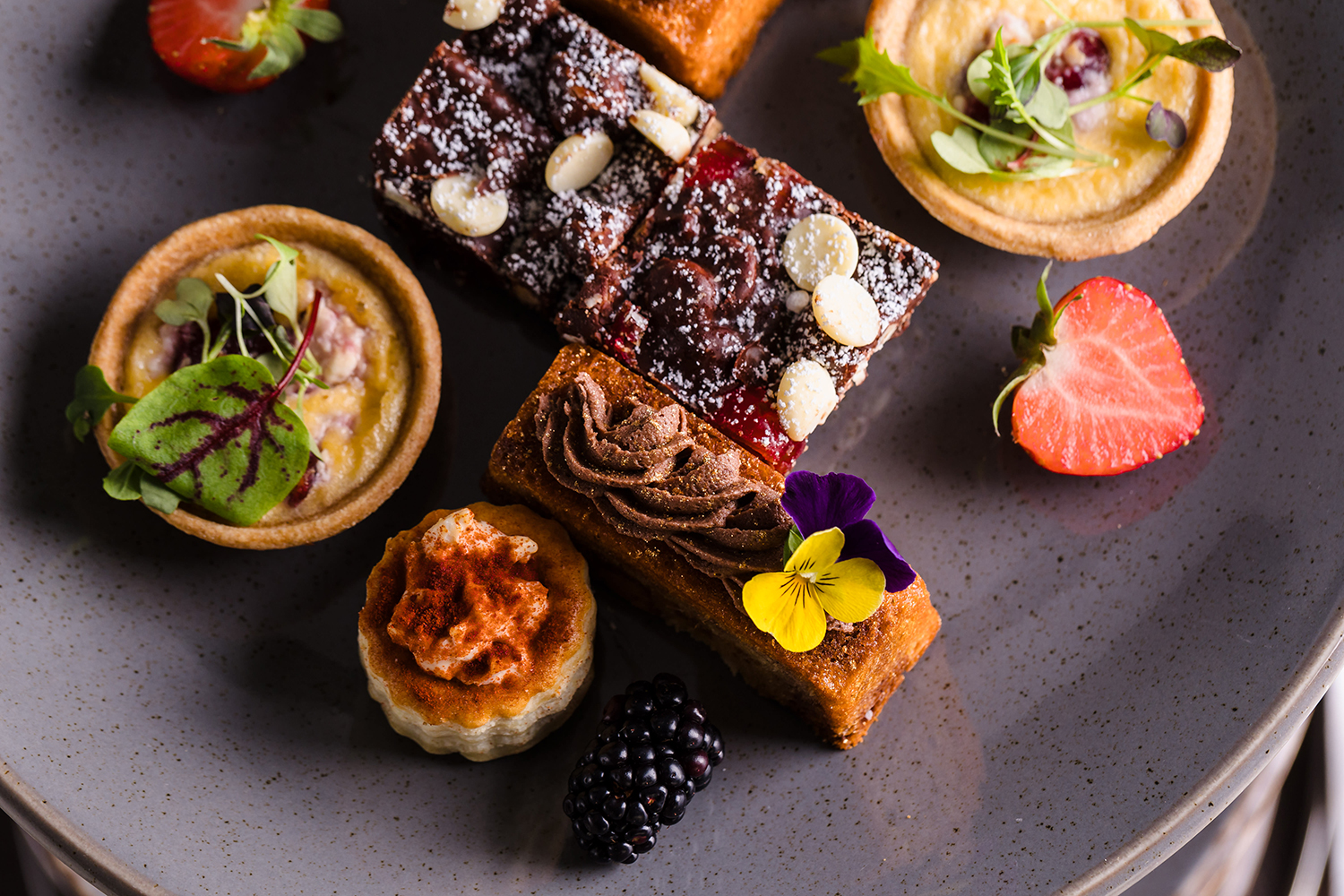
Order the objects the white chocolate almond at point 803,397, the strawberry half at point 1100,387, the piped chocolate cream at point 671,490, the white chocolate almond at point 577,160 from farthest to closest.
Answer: the strawberry half at point 1100,387 → the white chocolate almond at point 577,160 → the white chocolate almond at point 803,397 → the piped chocolate cream at point 671,490

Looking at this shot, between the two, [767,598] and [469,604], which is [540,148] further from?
[767,598]

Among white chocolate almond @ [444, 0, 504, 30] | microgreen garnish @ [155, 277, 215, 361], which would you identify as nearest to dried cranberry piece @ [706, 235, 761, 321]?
white chocolate almond @ [444, 0, 504, 30]

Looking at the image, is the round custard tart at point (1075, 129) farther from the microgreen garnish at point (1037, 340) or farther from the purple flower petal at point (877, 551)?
the purple flower petal at point (877, 551)

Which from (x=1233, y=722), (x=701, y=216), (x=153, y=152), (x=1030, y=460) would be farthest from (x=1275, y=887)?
(x=153, y=152)

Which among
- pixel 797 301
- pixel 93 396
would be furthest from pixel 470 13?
pixel 93 396

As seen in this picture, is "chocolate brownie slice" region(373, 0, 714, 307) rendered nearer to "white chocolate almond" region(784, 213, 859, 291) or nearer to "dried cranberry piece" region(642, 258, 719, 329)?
"dried cranberry piece" region(642, 258, 719, 329)

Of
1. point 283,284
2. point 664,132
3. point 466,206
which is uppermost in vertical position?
point 664,132

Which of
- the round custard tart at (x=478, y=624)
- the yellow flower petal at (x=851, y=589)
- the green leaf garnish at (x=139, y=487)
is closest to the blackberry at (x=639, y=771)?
the round custard tart at (x=478, y=624)
